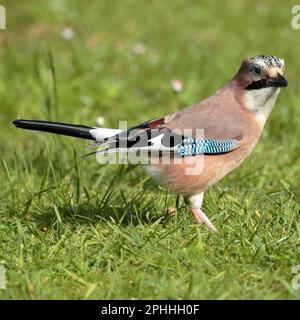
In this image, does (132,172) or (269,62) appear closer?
(269,62)

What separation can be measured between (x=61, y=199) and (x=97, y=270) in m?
1.07

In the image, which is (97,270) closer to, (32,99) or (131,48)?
(32,99)

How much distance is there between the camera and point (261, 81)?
4.86m

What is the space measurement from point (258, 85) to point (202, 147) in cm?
55

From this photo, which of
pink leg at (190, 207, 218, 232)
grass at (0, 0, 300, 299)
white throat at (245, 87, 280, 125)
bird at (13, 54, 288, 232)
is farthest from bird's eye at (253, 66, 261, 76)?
pink leg at (190, 207, 218, 232)

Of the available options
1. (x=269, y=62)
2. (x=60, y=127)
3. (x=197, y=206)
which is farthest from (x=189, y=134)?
(x=60, y=127)

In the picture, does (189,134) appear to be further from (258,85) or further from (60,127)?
(60,127)

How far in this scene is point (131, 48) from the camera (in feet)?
27.5

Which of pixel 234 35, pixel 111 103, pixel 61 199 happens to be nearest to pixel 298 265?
pixel 61 199

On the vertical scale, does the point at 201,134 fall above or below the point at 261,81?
below

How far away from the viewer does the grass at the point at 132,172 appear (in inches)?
160

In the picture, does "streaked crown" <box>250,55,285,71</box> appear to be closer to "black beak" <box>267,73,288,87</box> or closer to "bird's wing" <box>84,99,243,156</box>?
"black beak" <box>267,73,288,87</box>

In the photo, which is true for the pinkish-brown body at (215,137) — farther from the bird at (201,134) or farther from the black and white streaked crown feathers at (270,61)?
the black and white streaked crown feathers at (270,61)

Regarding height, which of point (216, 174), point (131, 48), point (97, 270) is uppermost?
point (131, 48)
